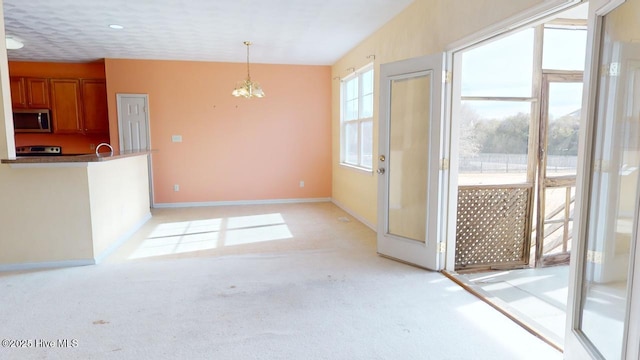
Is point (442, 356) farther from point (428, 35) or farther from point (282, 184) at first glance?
point (282, 184)

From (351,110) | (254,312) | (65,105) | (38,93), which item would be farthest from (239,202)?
(254,312)

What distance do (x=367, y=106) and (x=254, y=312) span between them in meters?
3.60

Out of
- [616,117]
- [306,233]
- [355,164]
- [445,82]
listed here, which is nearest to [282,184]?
[355,164]

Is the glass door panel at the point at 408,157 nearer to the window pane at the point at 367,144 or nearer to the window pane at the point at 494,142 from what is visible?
the window pane at the point at 494,142

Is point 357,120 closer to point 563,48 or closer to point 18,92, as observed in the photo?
point 563,48

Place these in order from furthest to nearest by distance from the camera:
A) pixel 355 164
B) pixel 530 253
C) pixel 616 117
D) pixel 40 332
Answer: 1. pixel 355 164
2. pixel 530 253
3. pixel 40 332
4. pixel 616 117

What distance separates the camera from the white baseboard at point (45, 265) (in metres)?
3.49

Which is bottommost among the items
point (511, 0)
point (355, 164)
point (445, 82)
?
point (355, 164)

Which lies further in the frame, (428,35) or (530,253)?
(530,253)

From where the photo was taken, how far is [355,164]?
19.5ft

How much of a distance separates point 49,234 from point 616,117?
4.35 metres

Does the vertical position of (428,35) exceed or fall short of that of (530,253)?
it exceeds it

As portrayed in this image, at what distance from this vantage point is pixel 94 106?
21.5 ft

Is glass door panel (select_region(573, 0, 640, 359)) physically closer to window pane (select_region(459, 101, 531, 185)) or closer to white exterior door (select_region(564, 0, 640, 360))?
white exterior door (select_region(564, 0, 640, 360))
